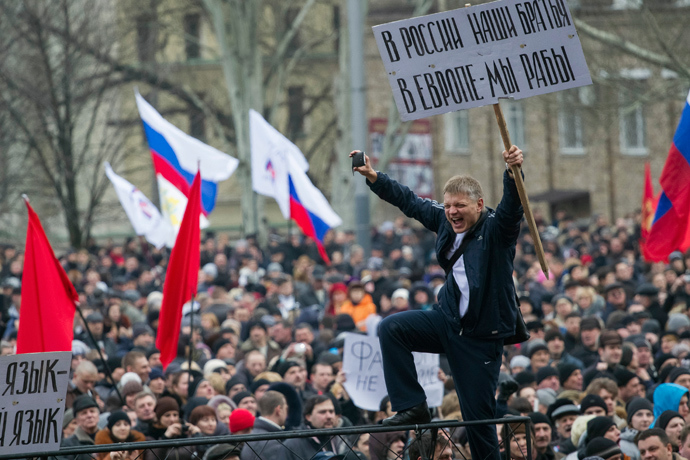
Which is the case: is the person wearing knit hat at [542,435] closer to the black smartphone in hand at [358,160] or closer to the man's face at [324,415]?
the man's face at [324,415]

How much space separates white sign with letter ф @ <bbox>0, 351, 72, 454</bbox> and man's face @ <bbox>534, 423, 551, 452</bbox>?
3795 mm

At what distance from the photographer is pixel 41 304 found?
298 inches

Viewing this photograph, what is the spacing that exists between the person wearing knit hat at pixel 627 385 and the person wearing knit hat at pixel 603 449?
7.66 ft

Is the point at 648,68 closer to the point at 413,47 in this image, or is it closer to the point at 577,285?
the point at 577,285

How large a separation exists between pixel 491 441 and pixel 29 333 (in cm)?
349

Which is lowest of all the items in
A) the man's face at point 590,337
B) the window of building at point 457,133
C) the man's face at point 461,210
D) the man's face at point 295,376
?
the man's face at point 295,376

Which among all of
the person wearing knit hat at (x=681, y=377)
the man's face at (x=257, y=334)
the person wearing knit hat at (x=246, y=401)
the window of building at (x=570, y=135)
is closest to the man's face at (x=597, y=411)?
the person wearing knit hat at (x=681, y=377)

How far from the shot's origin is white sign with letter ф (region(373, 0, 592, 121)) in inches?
215

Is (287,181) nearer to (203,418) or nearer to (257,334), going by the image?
(257,334)

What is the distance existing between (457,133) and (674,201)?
2923 cm

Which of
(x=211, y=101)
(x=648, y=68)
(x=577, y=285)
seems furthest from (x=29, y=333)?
(x=211, y=101)

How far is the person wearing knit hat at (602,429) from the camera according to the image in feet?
23.7

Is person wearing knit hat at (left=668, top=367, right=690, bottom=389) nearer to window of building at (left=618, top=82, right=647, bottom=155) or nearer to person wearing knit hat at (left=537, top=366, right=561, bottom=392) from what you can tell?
person wearing knit hat at (left=537, top=366, right=561, bottom=392)

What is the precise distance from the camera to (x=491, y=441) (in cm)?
559
